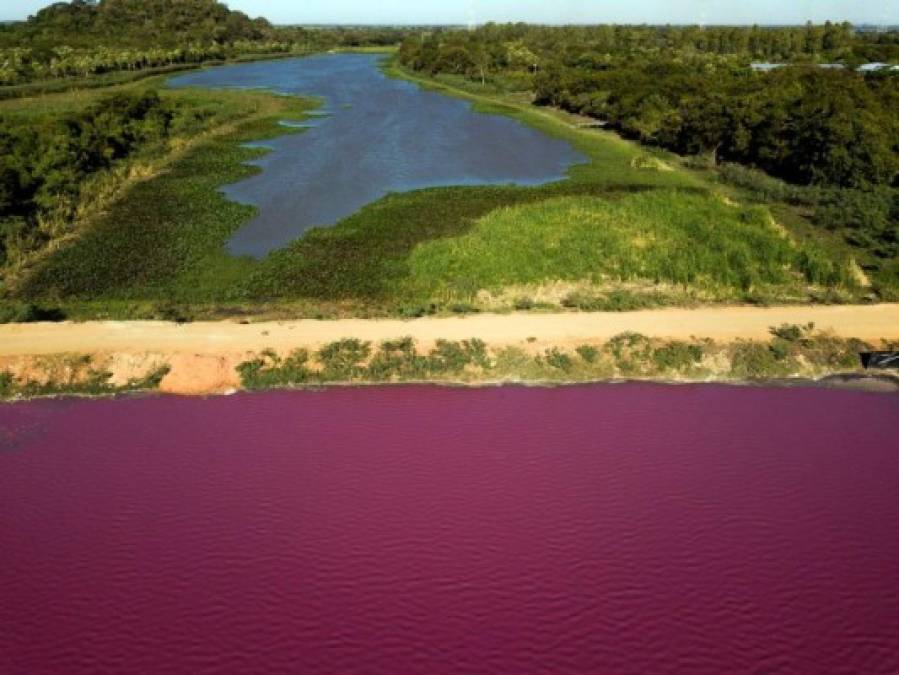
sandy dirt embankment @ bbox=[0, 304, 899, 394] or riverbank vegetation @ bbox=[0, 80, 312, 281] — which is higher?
riverbank vegetation @ bbox=[0, 80, 312, 281]

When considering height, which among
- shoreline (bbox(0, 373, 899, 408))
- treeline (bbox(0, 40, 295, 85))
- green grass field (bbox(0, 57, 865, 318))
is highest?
treeline (bbox(0, 40, 295, 85))

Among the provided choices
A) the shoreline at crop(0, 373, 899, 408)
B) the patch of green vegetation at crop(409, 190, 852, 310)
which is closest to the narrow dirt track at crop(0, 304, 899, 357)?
the shoreline at crop(0, 373, 899, 408)

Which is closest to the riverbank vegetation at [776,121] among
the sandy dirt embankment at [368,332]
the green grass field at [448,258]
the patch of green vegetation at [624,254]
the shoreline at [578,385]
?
the green grass field at [448,258]

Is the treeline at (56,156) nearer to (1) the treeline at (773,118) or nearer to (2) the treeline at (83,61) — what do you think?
(1) the treeline at (773,118)

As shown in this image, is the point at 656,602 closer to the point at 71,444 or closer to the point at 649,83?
the point at 71,444

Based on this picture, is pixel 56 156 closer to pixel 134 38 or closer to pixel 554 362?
pixel 554 362

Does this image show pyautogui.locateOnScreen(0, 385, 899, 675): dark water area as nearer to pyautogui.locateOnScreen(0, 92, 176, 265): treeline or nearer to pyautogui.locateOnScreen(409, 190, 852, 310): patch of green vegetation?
pyautogui.locateOnScreen(409, 190, 852, 310): patch of green vegetation
